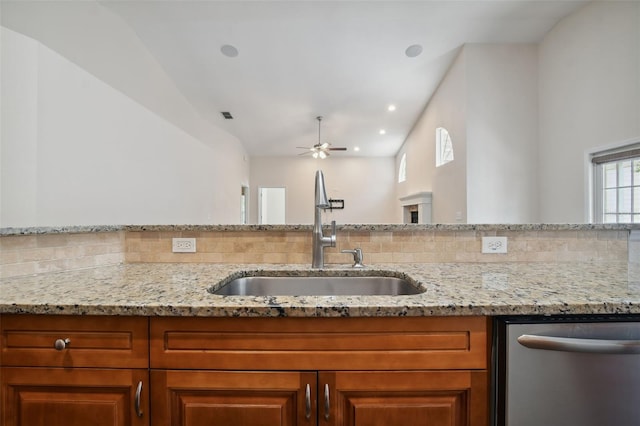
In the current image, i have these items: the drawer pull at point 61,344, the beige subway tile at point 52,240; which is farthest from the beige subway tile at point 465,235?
the beige subway tile at point 52,240

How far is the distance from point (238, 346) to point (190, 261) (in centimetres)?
70

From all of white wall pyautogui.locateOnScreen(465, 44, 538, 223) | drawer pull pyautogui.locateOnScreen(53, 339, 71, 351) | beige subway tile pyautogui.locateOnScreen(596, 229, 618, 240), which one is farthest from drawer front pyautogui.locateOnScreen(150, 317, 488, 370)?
white wall pyautogui.locateOnScreen(465, 44, 538, 223)

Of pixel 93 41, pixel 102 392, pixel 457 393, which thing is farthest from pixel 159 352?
pixel 93 41

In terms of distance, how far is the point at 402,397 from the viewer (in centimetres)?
65

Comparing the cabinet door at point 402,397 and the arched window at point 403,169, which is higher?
the arched window at point 403,169

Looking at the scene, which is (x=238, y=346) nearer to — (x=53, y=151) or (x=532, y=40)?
(x=53, y=151)

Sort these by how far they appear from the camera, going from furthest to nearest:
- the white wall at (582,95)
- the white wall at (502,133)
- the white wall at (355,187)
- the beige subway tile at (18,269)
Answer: the white wall at (355,187)
the white wall at (502,133)
the white wall at (582,95)
the beige subway tile at (18,269)

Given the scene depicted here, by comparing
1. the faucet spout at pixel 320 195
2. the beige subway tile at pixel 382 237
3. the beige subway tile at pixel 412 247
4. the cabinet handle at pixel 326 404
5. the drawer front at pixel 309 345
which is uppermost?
the faucet spout at pixel 320 195

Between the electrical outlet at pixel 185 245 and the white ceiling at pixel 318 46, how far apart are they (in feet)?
8.91

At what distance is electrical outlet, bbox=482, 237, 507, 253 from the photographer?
1193 mm

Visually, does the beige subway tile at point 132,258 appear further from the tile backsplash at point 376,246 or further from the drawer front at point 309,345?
the drawer front at point 309,345

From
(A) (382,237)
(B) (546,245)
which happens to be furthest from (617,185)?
(A) (382,237)

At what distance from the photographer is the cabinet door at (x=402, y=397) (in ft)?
2.10

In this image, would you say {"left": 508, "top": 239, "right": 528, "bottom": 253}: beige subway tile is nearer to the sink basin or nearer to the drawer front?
the sink basin
